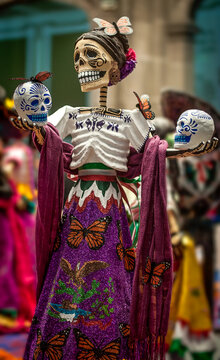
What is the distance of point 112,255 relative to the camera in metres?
2.84

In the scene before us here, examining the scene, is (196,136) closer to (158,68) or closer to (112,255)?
(112,255)

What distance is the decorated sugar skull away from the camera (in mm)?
2967

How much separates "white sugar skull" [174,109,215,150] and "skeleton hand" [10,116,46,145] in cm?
50

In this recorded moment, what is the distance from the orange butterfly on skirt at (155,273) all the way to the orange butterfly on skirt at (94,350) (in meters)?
0.24

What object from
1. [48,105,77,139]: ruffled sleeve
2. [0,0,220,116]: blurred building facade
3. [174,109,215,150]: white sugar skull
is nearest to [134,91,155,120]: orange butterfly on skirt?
[174,109,215,150]: white sugar skull

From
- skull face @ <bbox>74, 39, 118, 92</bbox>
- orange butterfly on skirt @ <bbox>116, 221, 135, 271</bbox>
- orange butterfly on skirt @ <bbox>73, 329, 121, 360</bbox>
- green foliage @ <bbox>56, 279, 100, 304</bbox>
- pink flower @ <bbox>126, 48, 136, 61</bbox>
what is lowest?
orange butterfly on skirt @ <bbox>73, 329, 121, 360</bbox>

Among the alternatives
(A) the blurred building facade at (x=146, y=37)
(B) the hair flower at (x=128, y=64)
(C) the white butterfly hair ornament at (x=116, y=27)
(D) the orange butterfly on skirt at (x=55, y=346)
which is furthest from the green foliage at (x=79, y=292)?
(A) the blurred building facade at (x=146, y=37)

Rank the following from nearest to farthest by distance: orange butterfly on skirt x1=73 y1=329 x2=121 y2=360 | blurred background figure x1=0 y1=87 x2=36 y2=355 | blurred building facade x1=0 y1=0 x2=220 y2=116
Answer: orange butterfly on skirt x1=73 y1=329 x2=121 y2=360 < blurred background figure x1=0 y1=87 x2=36 y2=355 < blurred building facade x1=0 y1=0 x2=220 y2=116

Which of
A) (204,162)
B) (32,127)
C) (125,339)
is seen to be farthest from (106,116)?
(204,162)

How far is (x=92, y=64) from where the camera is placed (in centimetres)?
296

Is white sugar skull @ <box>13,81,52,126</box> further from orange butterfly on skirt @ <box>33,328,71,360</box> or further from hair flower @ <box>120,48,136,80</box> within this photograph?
orange butterfly on skirt @ <box>33,328,71,360</box>

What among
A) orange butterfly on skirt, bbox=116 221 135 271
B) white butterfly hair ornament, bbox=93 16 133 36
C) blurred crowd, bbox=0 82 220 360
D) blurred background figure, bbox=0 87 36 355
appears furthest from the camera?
blurred background figure, bbox=0 87 36 355

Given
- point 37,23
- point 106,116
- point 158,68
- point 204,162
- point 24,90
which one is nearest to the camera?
point 24,90

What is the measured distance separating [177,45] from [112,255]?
12.6ft
